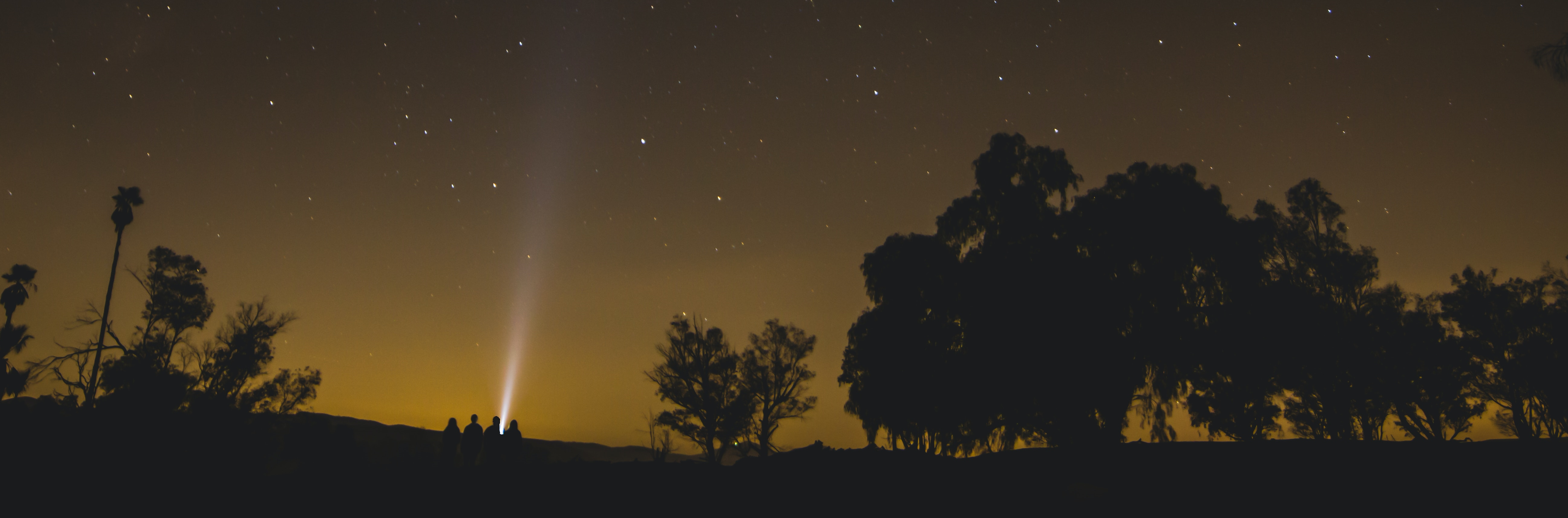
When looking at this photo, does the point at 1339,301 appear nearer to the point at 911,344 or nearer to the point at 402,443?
the point at 911,344

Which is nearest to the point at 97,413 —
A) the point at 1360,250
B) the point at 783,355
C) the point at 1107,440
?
the point at 783,355

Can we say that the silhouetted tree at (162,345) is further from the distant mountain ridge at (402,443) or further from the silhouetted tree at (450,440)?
the distant mountain ridge at (402,443)

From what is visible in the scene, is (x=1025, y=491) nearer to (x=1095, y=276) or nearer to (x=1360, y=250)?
(x=1095, y=276)

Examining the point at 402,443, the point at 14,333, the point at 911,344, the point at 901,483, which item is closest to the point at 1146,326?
the point at 911,344

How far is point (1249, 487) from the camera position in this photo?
9.73 m

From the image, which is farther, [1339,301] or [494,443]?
[1339,301]

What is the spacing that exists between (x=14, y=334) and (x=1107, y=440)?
1385 inches

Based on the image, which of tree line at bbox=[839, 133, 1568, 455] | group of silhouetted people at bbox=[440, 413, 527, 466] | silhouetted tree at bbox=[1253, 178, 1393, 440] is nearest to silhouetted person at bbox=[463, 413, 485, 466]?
group of silhouetted people at bbox=[440, 413, 527, 466]

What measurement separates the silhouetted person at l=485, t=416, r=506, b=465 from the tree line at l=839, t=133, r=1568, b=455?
9670mm

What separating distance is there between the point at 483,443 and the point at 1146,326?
17.3 metres

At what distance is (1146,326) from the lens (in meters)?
20.2

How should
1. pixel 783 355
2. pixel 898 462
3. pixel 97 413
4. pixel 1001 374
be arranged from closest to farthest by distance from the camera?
pixel 898 462 < pixel 1001 374 < pixel 97 413 < pixel 783 355

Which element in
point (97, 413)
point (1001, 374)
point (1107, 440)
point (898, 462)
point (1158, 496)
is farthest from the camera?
point (97, 413)

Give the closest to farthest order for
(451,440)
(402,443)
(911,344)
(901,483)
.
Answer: (901,483)
(451,440)
(911,344)
(402,443)
